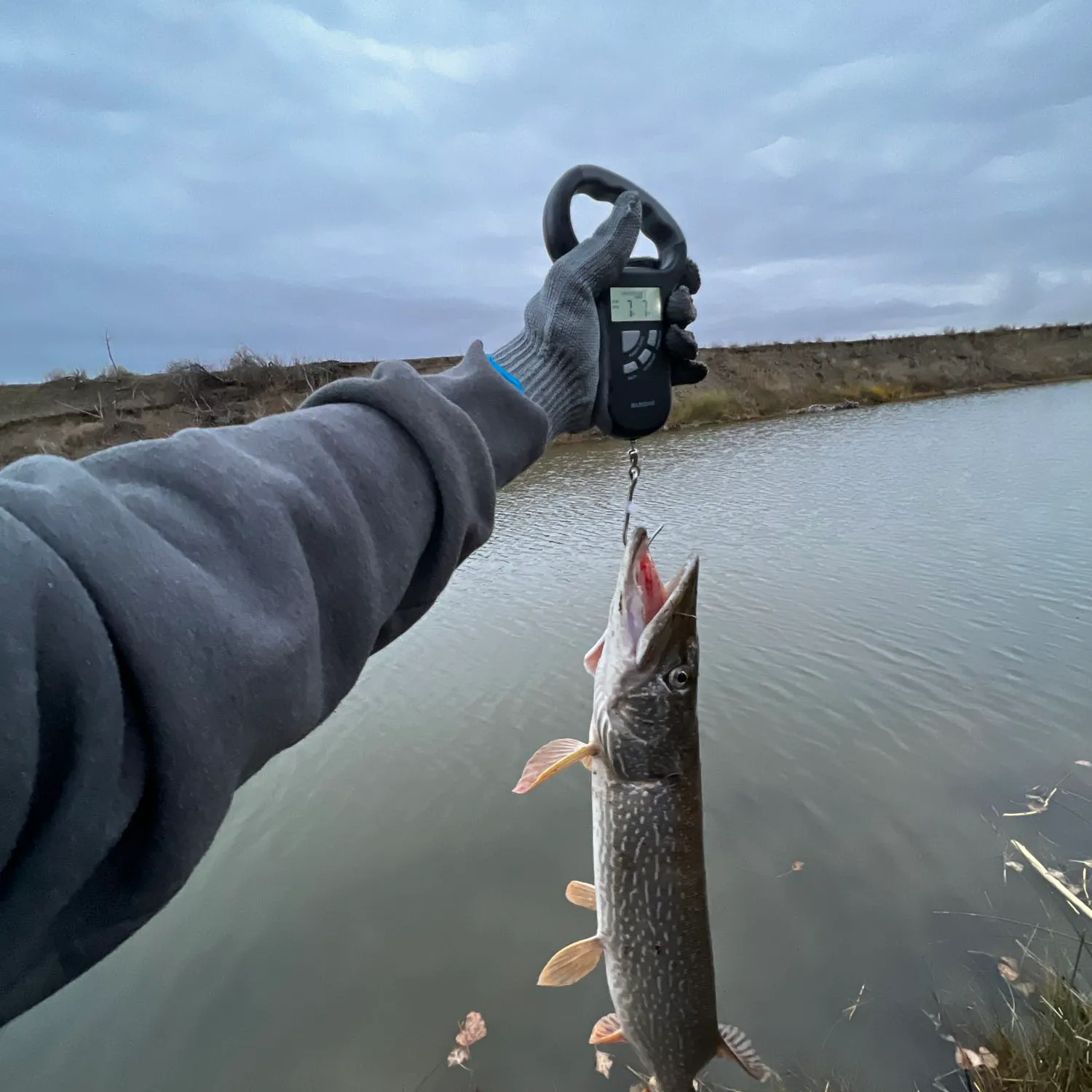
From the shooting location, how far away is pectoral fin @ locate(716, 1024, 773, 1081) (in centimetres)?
168

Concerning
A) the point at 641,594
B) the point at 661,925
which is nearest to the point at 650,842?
the point at 661,925

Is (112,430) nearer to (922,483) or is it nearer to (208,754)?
(922,483)

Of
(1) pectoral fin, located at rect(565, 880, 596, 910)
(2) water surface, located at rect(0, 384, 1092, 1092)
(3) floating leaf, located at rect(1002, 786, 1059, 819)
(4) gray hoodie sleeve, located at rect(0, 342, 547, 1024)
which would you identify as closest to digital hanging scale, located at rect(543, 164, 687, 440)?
(4) gray hoodie sleeve, located at rect(0, 342, 547, 1024)

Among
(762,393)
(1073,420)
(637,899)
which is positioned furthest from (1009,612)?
(762,393)

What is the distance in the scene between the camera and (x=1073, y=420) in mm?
15367

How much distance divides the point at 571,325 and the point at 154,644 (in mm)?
1491

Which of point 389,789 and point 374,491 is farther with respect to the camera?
point 389,789

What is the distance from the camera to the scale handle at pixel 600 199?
1953 mm

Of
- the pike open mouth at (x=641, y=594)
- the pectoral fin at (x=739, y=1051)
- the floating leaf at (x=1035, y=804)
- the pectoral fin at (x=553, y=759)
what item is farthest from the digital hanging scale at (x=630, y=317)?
the floating leaf at (x=1035, y=804)

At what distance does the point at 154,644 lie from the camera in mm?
715

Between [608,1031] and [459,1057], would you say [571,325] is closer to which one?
[608,1031]

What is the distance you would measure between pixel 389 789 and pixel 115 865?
3244 mm

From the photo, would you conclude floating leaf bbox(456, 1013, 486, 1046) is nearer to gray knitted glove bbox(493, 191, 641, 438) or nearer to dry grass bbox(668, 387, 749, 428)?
gray knitted glove bbox(493, 191, 641, 438)

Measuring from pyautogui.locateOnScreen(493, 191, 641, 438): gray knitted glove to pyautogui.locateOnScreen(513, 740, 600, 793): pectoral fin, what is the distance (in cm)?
88
